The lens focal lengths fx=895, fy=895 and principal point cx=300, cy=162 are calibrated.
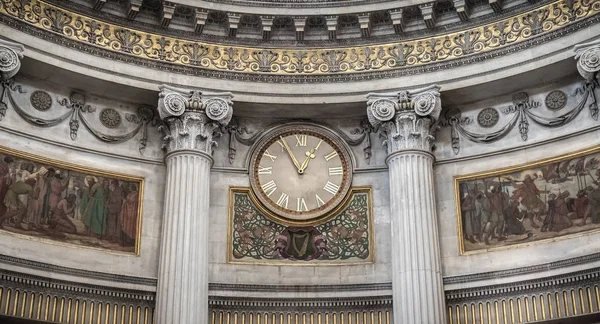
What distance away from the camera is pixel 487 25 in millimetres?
19062

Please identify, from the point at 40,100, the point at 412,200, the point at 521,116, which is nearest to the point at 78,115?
the point at 40,100

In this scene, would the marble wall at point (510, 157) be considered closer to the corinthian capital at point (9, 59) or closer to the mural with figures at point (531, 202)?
the mural with figures at point (531, 202)

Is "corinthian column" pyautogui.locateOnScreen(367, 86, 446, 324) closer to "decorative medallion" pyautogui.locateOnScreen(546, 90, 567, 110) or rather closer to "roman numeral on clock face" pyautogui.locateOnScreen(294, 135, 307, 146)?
"roman numeral on clock face" pyautogui.locateOnScreen(294, 135, 307, 146)

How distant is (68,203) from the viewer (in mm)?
18078

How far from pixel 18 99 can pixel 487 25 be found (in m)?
9.86

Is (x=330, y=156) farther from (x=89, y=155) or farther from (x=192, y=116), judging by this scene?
(x=89, y=155)

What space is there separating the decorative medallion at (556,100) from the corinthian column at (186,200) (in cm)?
668

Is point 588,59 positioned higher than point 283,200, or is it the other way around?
point 588,59

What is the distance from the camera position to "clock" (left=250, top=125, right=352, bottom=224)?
19203 mm

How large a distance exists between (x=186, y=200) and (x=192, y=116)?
1846mm

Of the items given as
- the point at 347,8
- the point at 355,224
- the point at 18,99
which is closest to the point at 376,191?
the point at 355,224

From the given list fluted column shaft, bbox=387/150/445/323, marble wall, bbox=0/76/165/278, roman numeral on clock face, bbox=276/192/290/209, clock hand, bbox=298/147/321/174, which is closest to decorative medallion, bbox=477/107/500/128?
fluted column shaft, bbox=387/150/445/323

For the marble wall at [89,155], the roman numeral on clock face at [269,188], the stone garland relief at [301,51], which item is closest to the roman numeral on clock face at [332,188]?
the roman numeral on clock face at [269,188]

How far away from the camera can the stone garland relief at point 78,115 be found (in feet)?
58.9
